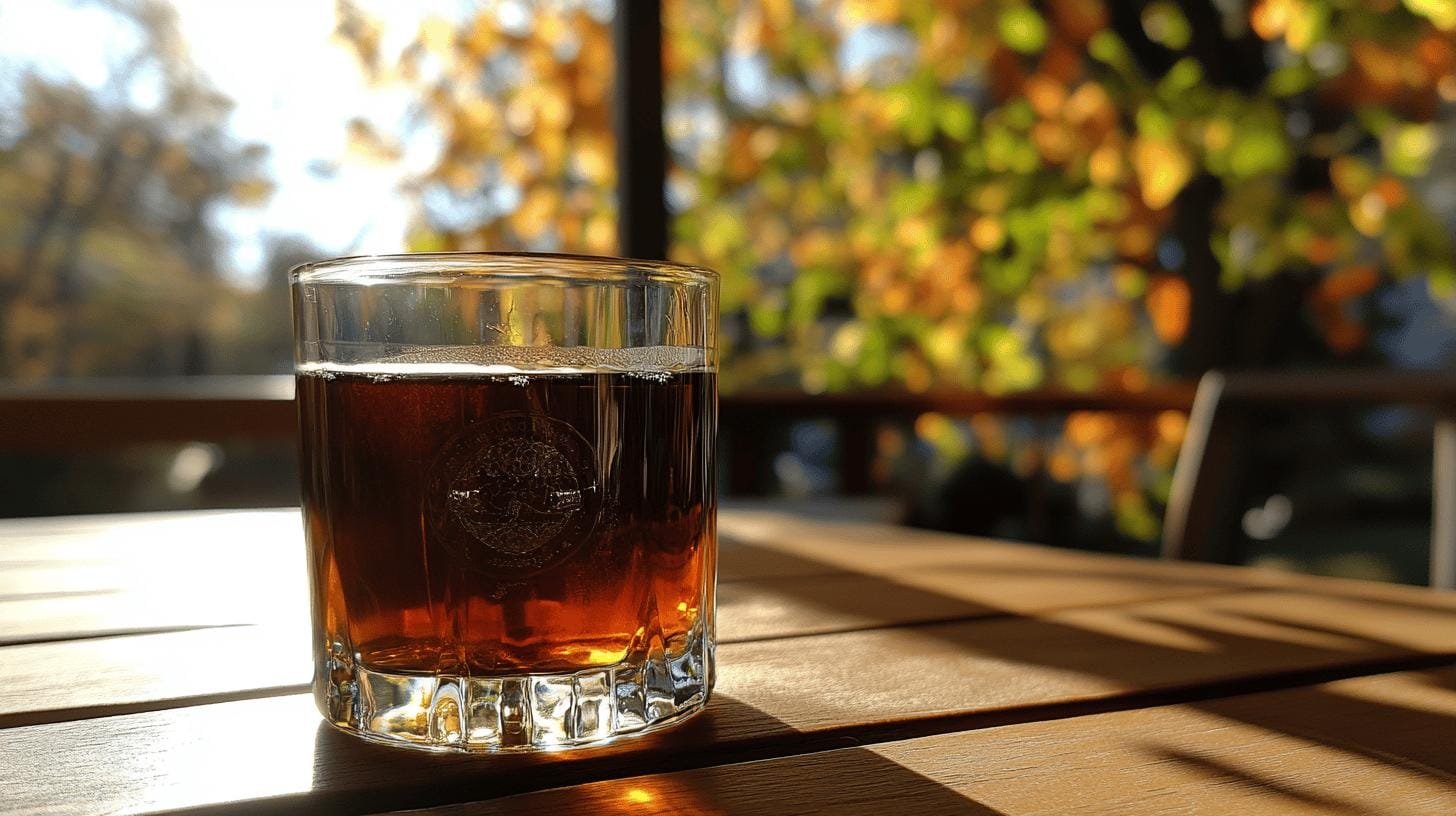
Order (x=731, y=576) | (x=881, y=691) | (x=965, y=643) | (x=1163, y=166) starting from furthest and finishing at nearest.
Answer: (x=1163, y=166) → (x=731, y=576) → (x=965, y=643) → (x=881, y=691)

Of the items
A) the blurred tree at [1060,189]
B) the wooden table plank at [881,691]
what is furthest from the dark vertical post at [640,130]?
the wooden table plank at [881,691]

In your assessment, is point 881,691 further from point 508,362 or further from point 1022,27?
point 1022,27

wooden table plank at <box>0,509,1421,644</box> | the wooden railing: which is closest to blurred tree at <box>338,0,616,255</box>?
the wooden railing

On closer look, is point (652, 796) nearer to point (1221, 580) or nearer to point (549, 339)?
point (549, 339)

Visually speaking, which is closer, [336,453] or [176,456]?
[336,453]

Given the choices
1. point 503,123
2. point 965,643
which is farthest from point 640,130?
point 503,123

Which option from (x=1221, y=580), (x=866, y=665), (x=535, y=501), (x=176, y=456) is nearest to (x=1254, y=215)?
(x=1221, y=580)

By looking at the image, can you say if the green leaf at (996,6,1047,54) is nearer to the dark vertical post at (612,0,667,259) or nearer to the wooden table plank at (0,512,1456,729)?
the dark vertical post at (612,0,667,259)
